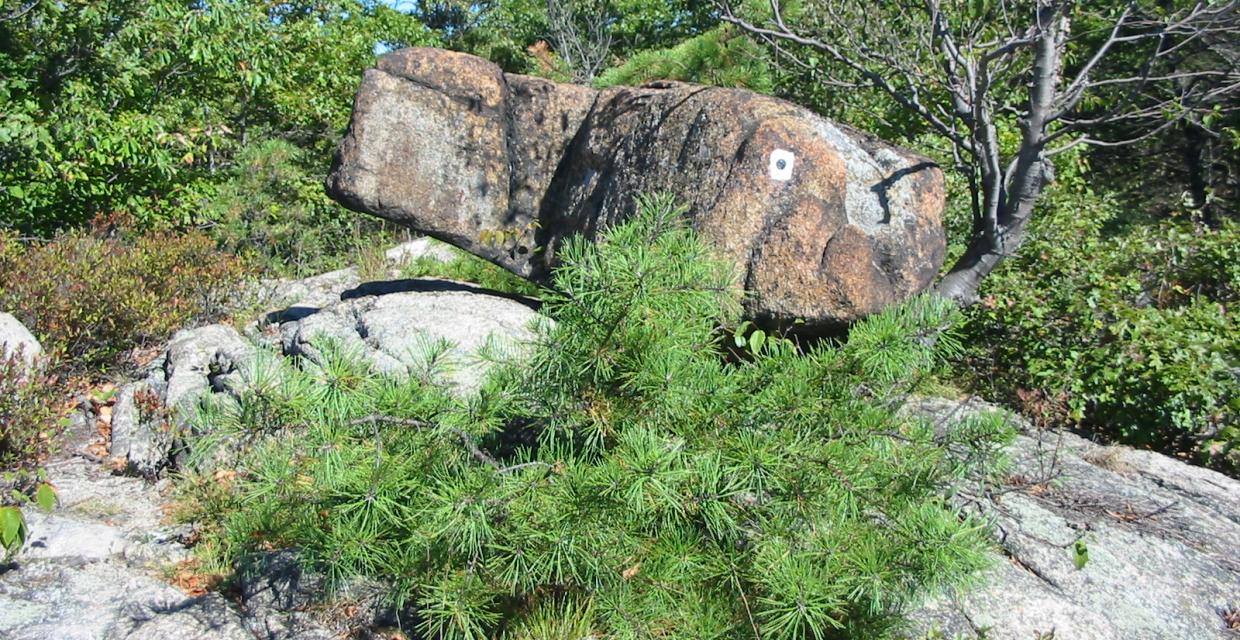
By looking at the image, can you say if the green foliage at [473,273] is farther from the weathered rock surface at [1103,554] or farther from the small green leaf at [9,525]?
the small green leaf at [9,525]

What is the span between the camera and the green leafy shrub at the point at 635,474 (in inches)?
115

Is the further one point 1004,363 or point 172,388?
point 1004,363

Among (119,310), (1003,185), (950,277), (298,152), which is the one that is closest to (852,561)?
(950,277)

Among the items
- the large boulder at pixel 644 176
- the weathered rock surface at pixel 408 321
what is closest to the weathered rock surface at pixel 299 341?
the weathered rock surface at pixel 408 321

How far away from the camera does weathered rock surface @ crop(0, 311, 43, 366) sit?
18.8 feet

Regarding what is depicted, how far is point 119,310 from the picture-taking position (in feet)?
21.4

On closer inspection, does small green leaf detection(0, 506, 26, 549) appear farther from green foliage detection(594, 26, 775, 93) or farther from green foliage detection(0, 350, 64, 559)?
green foliage detection(594, 26, 775, 93)

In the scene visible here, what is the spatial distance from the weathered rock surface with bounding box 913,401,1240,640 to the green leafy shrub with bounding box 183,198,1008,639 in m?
0.79

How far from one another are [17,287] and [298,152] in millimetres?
5165

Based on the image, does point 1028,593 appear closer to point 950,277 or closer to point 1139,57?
point 950,277

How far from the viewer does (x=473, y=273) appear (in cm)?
812

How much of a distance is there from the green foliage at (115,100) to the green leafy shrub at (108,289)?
0.76 metres

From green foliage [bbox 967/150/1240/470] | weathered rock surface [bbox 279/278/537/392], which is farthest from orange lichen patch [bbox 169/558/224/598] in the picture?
green foliage [bbox 967/150/1240/470]

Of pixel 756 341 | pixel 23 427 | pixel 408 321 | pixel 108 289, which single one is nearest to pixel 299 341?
pixel 408 321
